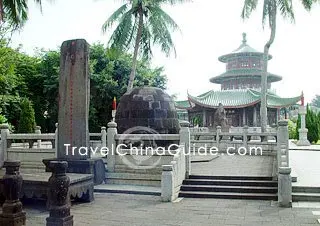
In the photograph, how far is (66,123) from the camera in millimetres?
9914

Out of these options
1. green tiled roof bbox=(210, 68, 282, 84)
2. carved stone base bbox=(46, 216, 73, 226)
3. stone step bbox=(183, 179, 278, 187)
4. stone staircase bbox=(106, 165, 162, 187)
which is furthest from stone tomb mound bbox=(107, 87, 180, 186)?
green tiled roof bbox=(210, 68, 282, 84)

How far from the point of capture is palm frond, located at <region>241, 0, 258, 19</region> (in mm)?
21188

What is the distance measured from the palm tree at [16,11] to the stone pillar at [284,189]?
10.1m

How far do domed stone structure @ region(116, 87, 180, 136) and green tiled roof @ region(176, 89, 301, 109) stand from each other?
22.2 m

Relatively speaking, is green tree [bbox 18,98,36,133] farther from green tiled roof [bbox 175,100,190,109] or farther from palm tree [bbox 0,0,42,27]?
green tiled roof [bbox 175,100,190,109]

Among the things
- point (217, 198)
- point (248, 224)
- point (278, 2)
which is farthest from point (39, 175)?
point (278, 2)

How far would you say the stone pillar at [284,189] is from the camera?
7988 mm

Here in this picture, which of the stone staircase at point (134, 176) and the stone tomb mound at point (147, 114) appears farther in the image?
the stone tomb mound at point (147, 114)

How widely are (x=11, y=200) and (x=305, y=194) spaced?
680cm

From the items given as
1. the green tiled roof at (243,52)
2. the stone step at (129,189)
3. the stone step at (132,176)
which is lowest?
the stone step at (129,189)

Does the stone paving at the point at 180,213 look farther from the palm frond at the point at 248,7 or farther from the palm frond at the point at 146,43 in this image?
the palm frond at the point at 146,43

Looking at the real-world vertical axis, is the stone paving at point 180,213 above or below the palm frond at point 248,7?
below

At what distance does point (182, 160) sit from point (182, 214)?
275 cm

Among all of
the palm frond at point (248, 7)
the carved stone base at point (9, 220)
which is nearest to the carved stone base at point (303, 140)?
the palm frond at point (248, 7)
